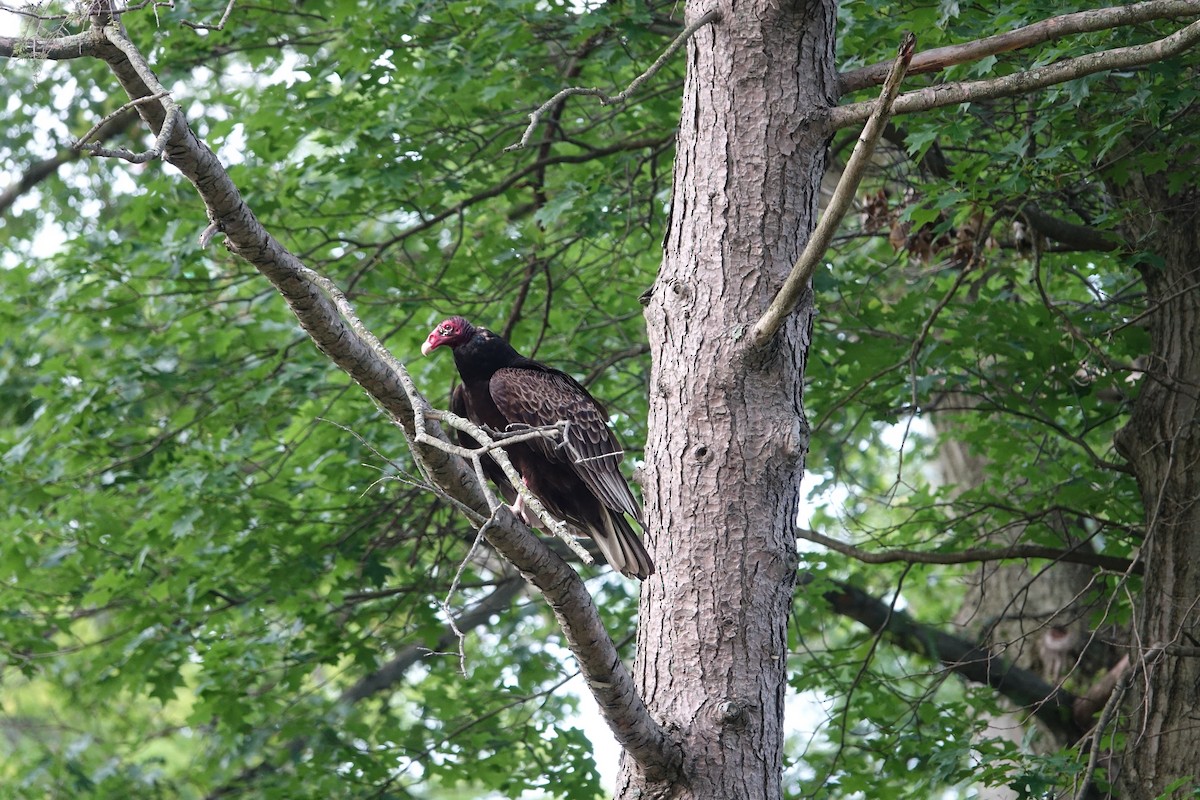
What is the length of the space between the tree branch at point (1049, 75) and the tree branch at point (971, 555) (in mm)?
1643

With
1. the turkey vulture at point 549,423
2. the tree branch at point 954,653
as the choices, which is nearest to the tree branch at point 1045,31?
the turkey vulture at point 549,423

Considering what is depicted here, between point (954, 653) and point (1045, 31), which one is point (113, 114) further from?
point (954, 653)

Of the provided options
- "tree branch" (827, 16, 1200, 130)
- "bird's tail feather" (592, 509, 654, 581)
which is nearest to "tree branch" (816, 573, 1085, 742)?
"bird's tail feather" (592, 509, 654, 581)

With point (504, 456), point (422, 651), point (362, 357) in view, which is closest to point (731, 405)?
point (362, 357)

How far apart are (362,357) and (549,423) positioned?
156 centimetres

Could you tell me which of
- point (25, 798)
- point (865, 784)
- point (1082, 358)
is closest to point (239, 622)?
point (25, 798)

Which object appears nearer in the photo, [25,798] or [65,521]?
[65,521]

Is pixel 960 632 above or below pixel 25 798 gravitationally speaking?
below

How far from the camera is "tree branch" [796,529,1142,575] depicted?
4133 millimetres

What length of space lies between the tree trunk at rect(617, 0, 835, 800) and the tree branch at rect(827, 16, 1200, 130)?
0.99ft

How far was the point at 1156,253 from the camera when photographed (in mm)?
4168

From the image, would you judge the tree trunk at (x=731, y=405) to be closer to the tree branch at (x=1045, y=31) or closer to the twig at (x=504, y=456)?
the tree branch at (x=1045, y=31)

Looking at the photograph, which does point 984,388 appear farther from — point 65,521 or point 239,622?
point 65,521

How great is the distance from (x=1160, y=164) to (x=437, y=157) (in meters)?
2.76
